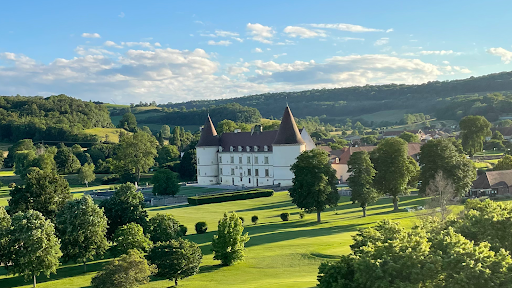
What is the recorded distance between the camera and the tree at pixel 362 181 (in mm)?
43625

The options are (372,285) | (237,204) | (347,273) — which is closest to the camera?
(372,285)

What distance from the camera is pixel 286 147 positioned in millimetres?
66938

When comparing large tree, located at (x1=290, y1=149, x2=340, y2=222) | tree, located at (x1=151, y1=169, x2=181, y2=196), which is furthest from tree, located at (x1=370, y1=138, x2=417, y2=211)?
tree, located at (x1=151, y1=169, x2=181, y2=196)

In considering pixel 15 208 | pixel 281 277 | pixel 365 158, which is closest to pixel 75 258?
pixel 15 208

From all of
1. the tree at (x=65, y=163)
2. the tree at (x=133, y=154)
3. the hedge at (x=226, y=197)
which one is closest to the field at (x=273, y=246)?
the hedge at (x=226, y=197)

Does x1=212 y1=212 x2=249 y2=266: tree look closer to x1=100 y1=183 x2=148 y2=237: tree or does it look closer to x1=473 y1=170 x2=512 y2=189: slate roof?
x1=100 y1=183 x2=148 y2=237: tree

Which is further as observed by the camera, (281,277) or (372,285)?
(281,277)

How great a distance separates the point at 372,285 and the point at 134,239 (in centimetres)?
1705

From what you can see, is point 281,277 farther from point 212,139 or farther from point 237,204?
point 212,139

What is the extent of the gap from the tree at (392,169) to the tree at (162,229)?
935 inches

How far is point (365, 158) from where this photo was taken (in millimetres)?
44750

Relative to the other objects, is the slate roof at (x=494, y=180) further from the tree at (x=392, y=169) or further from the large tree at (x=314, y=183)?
the large tree at (x=314, y=183)

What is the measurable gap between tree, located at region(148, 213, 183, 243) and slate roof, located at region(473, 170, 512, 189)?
39.4m

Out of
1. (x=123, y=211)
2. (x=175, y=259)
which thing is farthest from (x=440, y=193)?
(x=123, y=211)
